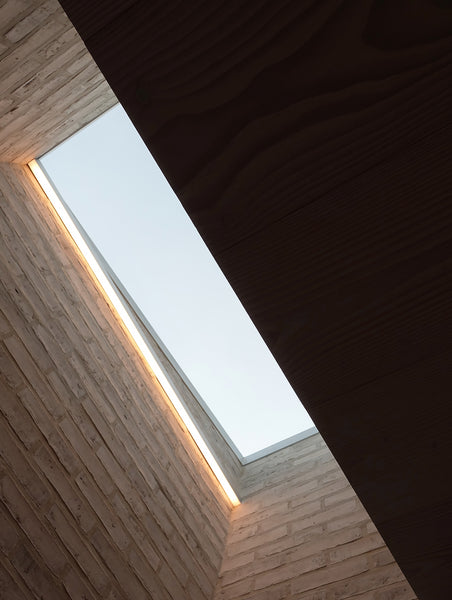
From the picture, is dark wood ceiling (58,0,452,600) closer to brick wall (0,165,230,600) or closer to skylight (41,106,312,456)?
brick wall (0,165,230,600)

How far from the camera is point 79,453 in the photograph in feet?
8.91

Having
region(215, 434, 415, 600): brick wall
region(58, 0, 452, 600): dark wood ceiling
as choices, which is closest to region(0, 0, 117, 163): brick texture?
region(58, 0, 452, 600): dark wood ceiling

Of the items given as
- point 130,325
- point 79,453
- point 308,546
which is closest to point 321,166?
point 79,453

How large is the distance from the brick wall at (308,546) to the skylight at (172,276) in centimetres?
196

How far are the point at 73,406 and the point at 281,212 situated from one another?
2.31 m

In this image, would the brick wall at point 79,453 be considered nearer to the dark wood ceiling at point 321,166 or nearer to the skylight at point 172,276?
the dark wood ceiling at point 321,166

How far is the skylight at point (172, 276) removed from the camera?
6.22m

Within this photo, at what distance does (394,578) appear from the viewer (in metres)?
2.51

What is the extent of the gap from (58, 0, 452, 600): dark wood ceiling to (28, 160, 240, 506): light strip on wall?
3753mm

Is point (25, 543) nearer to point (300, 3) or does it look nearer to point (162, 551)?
point (162, 551)

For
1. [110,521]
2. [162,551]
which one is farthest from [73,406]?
[162,551]

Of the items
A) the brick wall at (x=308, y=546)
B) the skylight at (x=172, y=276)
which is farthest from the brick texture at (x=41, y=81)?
the brick wall at (x=308, y=546)

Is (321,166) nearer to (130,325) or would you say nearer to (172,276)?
(130,325)

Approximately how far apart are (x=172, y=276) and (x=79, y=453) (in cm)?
560
